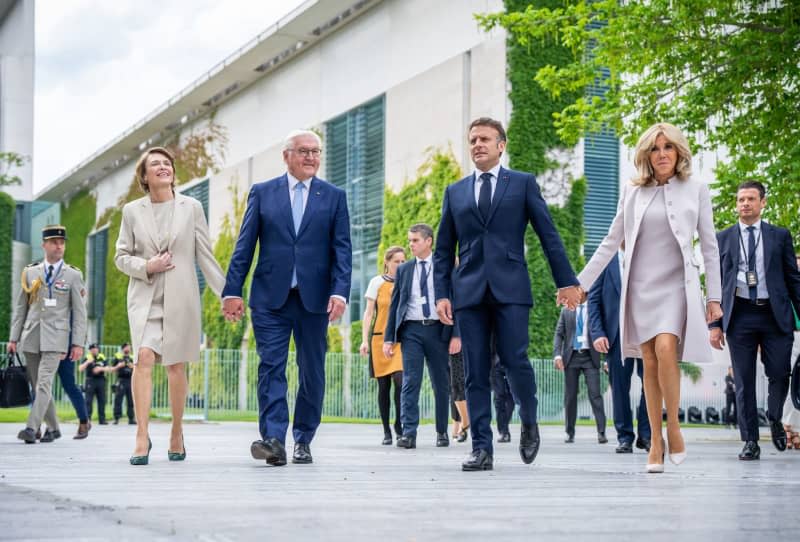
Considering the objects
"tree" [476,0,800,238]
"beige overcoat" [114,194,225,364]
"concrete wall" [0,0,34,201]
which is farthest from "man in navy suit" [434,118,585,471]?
"concrete wall" [0,0,34,201]

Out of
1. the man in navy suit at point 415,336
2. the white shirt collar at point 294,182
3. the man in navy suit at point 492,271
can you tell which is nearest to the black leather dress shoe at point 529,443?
the man in navy suit at point 492,271

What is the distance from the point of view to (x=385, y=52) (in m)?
33.6

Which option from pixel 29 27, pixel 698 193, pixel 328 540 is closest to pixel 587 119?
pixel 698 193

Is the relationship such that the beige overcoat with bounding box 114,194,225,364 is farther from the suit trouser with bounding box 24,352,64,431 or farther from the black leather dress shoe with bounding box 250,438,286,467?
the suit trouser with bounding box 24,352,64,431

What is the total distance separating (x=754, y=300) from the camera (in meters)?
10.2

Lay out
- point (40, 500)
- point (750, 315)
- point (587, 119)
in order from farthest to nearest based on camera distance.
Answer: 1. point (587, 119)
2. point (750, 315)
3. point (40, 500)

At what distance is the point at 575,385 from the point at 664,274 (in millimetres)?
7442

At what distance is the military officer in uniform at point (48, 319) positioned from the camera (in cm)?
1242

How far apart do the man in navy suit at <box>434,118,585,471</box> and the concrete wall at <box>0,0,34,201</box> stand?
49.0 meters

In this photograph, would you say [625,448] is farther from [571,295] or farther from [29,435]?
[29,435]

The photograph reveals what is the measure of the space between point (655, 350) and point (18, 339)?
7.46 meters

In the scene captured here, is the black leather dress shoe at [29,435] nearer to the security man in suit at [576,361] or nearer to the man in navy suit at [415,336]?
the man in navy suit at [415,336]

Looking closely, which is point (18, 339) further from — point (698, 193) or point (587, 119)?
point (587, 119)

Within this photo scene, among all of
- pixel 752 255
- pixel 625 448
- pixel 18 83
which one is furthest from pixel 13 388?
pixel 18 83
